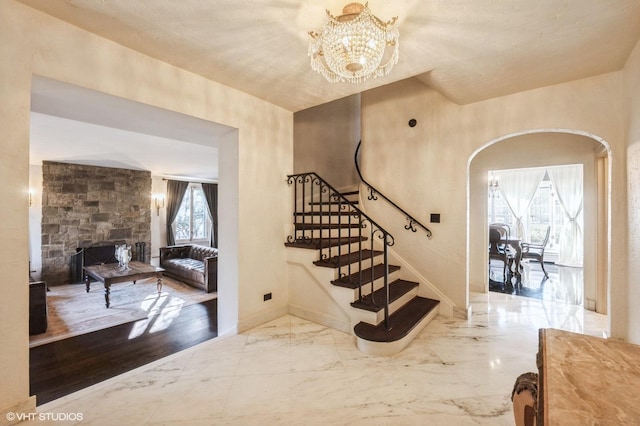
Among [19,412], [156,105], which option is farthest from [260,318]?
[156,105]

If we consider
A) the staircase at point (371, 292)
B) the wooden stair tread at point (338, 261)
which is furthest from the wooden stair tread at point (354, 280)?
the wooden stair tread at point (338, 261)

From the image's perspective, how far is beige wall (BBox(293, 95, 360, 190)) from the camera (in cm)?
531

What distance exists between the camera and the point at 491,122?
10.2ft

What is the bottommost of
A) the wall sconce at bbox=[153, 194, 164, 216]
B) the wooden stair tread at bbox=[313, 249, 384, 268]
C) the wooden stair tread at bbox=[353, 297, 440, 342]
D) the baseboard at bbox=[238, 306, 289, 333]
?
the baseboard at bbox=[238, 306, 289, 333]

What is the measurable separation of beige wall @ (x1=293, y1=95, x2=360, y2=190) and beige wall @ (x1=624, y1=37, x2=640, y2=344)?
→ 11.7 feet

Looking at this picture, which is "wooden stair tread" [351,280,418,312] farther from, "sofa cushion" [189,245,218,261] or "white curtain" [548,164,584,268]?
"white curtain" [548,164,584,268]

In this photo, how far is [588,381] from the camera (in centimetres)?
83

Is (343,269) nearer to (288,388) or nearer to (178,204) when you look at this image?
(288,388)

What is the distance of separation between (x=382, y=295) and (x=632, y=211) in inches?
89.2

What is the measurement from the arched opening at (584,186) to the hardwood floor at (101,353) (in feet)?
12.8

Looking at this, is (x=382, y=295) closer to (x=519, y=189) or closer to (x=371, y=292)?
(x=371, y=292)

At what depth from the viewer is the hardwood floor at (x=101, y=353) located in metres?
2.45

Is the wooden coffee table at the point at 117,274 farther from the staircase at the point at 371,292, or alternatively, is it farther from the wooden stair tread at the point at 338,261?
the wooden stair tread at the point at 338,261

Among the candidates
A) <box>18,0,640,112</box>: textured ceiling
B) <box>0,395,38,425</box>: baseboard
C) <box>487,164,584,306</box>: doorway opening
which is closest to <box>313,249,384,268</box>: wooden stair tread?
<box>18,0,640,112</box>: textured ceiling
